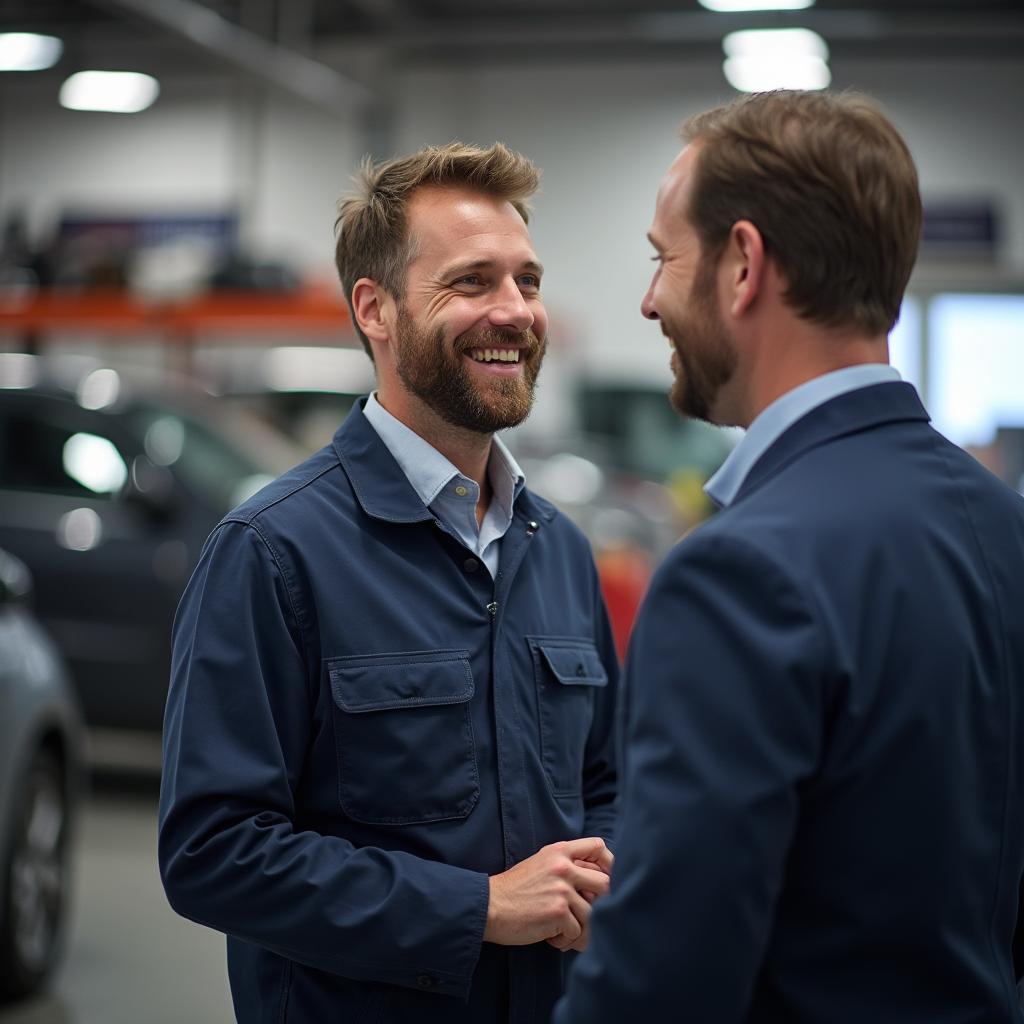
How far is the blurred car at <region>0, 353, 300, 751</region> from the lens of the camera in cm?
658

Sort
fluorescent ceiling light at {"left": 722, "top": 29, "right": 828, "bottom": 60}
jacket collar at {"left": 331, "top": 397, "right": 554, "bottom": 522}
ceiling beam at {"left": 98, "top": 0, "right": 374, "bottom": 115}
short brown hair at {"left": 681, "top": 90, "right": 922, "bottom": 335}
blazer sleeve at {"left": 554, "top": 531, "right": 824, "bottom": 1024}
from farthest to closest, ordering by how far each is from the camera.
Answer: fluorescent ceiling light at {"left": 722, "top": 29, "right": 828, "bottom": 60} → ceiling beam at {"left": 98, "top": 0, "right": 374, "bottom": 115} → jacket collar at {"left": 331, "top": 397, "right": 554, "bottom": 522} → short brown hair at {"left": 681, "top": 90, "right": 922, "bottom": 335} → blazer sleeve at {"left": 554, "top": 531, "right": 824, "bottom": 1024}

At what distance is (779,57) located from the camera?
13.8 m

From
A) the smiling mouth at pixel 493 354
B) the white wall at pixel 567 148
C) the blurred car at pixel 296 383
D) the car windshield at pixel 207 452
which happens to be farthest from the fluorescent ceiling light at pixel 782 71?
the smiling mouth at pixel 493 354

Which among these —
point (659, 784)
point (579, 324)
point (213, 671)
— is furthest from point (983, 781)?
point (579, 324)

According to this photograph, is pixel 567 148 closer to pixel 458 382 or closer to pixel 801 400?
pixel 458 382

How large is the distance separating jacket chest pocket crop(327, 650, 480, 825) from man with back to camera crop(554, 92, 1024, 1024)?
1.78ft

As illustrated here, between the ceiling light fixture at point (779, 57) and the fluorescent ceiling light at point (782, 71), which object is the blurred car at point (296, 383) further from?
the fluorescent ceiling light at point (782, 71)

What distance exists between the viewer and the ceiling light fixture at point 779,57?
1341 centimetres

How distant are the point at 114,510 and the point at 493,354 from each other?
5.00 meters

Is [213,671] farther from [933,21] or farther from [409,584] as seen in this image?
[933,21]

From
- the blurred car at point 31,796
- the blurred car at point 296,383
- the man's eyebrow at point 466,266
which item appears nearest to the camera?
the man's eyebrow at point 466,266

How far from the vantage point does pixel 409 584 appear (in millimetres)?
1882

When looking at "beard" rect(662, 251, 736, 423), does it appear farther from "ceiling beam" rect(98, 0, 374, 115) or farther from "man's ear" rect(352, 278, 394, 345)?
"ceiling beam" rect(98, 0, 374, 115)

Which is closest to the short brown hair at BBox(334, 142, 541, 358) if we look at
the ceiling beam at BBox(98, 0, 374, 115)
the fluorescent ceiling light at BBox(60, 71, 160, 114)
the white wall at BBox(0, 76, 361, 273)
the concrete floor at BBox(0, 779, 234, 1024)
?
the concrete floor at BBox(0, 779, 234, 1024)
